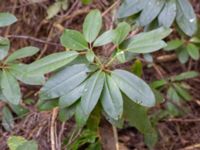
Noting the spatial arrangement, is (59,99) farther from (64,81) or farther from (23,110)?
(23,110)

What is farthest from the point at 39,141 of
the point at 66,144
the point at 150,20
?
the point at 150,20

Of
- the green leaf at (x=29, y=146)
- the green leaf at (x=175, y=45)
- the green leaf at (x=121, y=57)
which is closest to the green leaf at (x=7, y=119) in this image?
the green leaf at (x=29, y=146)

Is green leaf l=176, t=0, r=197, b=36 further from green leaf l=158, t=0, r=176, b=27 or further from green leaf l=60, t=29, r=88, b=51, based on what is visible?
green leaf l=60, t=29, r=88, b=51

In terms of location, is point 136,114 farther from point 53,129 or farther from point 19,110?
point 19,110

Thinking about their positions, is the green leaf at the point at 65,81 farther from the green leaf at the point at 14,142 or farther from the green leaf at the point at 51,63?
the green leaf at the point at 14,142

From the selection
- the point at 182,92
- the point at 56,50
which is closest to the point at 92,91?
the point at 182,92

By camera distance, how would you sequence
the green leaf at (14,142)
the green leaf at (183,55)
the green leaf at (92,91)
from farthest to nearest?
the green leaf at (183,55), the green leaf at (14,142), the green leaf at (92,91)
